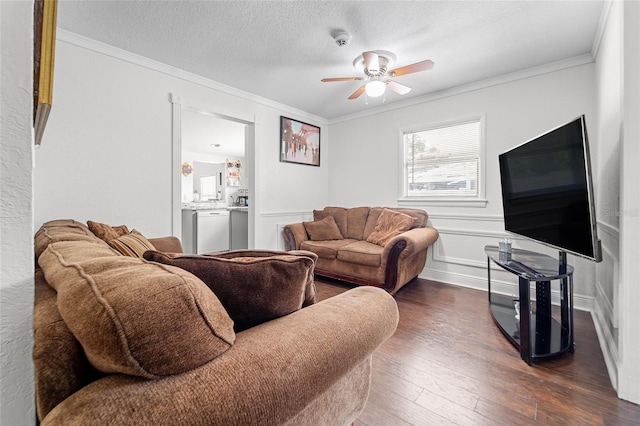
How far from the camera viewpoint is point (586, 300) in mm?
2596

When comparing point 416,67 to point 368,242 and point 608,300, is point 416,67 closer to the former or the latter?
point 368,242

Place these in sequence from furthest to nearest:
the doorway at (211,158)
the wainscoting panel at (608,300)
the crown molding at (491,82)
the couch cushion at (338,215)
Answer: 1. the couch cushion at (338,215)
2. the doorway at (211,158)
3. the crown molding at (491,82)
4. the wainscoting panel at (608,300)

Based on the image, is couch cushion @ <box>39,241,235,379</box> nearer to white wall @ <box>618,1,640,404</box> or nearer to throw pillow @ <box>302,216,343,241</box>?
white wall @ <box>618,1,640,404</box>

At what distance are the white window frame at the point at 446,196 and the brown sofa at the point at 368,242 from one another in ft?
0.72

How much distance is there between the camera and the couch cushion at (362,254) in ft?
9.80

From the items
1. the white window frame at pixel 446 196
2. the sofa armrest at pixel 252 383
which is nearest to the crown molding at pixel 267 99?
the white window frame at pixel 446 196

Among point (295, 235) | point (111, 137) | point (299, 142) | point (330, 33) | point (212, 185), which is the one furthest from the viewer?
point (212, 185)

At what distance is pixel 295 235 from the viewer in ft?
12.3

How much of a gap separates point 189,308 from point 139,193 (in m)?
2.61

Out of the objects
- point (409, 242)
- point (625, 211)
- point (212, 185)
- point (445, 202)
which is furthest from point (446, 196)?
point (212, 185)

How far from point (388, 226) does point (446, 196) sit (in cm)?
82

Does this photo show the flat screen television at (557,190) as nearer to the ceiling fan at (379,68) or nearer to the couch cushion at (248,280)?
the ceiling fan at (379,68)

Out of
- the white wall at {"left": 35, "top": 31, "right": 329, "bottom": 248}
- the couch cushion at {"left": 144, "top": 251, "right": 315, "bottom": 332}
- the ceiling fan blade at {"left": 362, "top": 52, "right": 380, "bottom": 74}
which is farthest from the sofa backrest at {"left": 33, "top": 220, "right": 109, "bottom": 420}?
the ceiling fan blade at {"left": 362, "top": 52, "right": 380, "bottom": 74}

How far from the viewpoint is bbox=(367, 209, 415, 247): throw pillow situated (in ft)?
10.9
